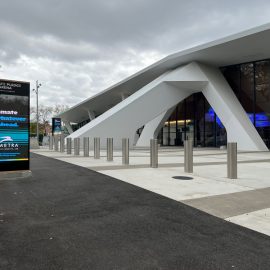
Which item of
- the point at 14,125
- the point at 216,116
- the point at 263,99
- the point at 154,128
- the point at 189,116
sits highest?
the point at 263,99

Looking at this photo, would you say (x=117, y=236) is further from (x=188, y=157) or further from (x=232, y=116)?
(x=232, y=116)

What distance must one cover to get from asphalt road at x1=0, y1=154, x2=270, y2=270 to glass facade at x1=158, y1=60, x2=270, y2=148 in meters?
22.7

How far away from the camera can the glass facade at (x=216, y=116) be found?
85.7ft

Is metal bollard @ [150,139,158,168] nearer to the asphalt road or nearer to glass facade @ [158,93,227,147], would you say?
the asphalt road

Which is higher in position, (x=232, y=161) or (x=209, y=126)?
(x=209, y=126)

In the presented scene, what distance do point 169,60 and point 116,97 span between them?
59.7 ft

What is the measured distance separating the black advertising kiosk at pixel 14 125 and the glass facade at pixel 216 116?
22.0 m

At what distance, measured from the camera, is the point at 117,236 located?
13.4ft

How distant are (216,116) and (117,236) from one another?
27904 mm

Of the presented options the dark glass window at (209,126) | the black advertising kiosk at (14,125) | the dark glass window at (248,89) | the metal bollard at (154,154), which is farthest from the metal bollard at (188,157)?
the dark glass window at (209,126)

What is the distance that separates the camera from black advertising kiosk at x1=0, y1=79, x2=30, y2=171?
918cm

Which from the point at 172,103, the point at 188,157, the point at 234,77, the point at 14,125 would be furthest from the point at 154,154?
the point at 234,77

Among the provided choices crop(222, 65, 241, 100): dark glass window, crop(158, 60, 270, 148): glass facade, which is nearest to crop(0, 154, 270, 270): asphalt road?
crop(158, 60, 270, 148): glass facade

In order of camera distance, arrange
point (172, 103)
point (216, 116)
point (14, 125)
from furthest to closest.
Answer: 1. point (216, 116)
2. point (172, 103)
3. point (14, 125)
